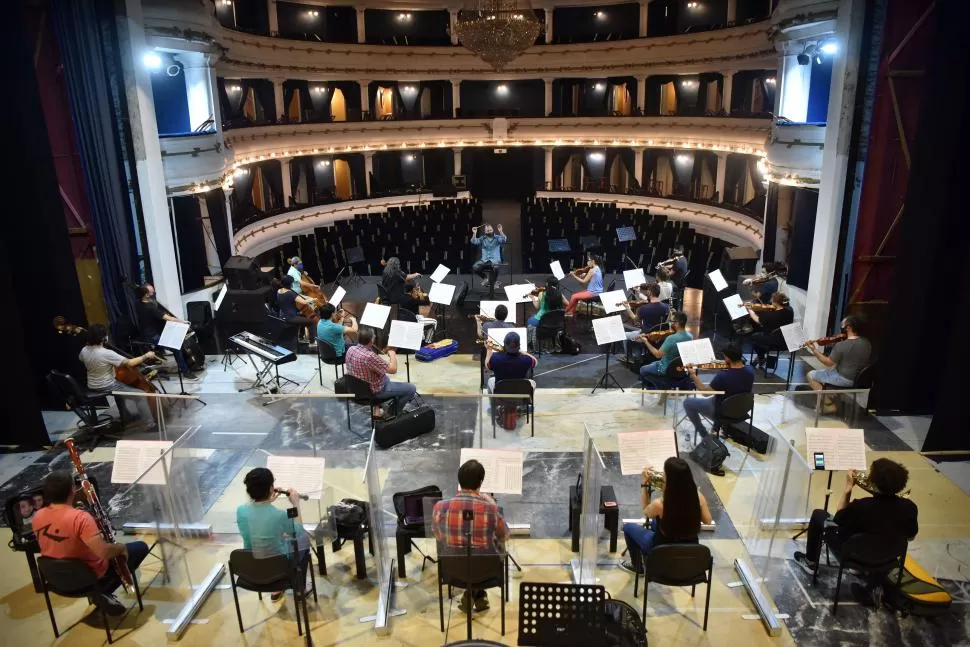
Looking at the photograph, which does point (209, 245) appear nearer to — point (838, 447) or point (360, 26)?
point (838, 447)

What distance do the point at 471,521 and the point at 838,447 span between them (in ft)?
11.7

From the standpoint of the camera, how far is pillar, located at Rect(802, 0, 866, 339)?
10844mm

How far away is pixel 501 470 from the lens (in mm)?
6160

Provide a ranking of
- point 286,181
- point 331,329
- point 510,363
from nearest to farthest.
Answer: point 510,363, point 331,329, point 286,181

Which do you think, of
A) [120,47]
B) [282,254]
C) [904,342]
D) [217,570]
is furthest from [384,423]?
[282,254]

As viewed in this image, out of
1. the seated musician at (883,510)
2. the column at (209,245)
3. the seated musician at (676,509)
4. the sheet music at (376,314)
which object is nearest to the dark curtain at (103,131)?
the column at (209,245)

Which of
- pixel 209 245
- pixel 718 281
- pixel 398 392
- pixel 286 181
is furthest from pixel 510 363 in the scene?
pixel 286 181

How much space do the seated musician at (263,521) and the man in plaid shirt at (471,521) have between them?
1205mm

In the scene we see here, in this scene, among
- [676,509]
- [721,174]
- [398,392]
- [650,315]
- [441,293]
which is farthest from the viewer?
[721,174]

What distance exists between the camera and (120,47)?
38.0ft

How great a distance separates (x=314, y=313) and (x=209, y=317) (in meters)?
1.87

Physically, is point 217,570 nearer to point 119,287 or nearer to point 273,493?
point 273,493

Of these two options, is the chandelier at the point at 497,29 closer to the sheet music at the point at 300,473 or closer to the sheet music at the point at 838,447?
the sheet music at the point at 838,447

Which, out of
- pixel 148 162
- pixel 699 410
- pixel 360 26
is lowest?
pixel 699 410
